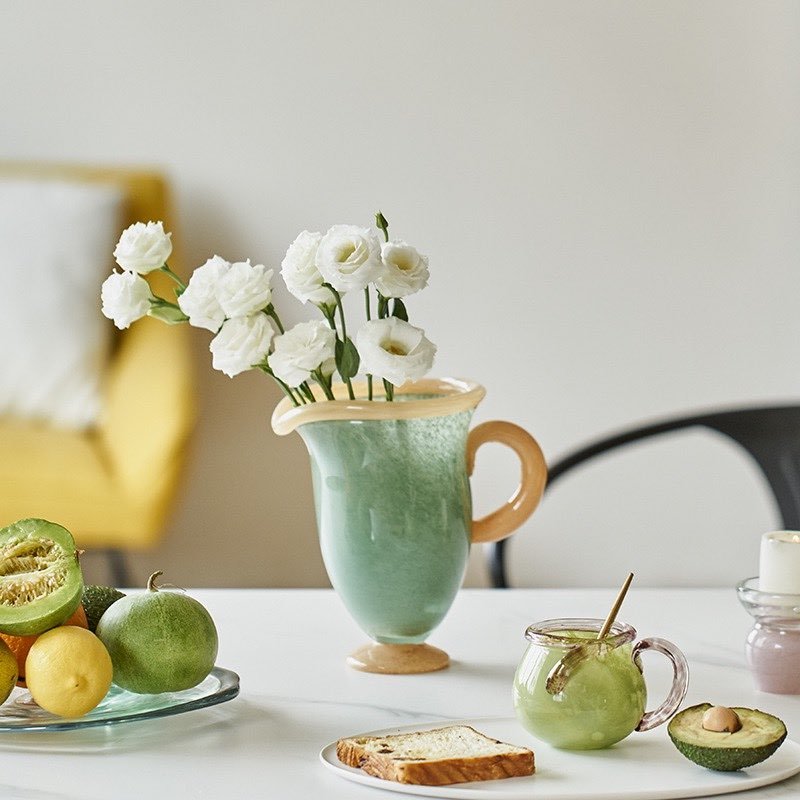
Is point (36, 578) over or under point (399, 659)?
over

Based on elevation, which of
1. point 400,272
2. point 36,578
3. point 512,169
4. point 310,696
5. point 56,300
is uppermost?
point 512,169

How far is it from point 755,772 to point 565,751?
0.11m

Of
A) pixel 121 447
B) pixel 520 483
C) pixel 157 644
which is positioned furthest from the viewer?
pixel 121 447

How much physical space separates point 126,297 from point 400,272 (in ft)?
0.69

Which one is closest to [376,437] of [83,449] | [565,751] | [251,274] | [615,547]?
[251,274]

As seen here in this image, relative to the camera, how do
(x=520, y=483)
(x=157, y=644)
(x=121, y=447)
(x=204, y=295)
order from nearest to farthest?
(x=157, y=644)
(x=204, y=295)
(x=520, y=483)
(x=121, y=447)

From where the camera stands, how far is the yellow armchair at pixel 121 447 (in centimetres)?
250

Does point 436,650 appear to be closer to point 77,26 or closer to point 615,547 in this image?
point 615,547

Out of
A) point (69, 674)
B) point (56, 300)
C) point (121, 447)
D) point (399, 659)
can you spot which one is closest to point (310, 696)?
point (399, 659)

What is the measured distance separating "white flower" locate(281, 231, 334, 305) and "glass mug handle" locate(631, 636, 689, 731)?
1.19 ft

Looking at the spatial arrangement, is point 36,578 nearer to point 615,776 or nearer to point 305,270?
point 305,270

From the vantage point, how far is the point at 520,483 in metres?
1.05

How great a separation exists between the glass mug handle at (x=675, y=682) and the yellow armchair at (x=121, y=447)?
1.86 meters

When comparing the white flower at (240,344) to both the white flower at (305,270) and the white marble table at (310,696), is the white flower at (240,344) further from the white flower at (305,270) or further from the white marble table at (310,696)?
the white marble table at (310,696)
